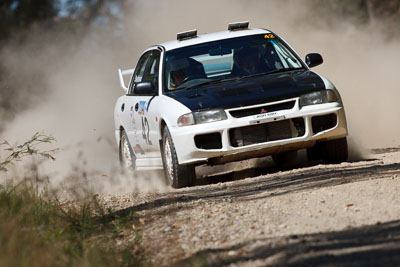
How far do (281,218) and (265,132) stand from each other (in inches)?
111

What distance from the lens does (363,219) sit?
7.34 metres

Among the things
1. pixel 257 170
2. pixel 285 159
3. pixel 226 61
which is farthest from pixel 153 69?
pixel 285 159

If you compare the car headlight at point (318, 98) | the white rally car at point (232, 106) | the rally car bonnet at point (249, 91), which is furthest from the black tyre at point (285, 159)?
the car headlight at point (318, 98)

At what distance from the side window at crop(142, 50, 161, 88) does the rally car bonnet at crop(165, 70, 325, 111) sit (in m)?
0.93

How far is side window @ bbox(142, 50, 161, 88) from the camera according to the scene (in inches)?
476

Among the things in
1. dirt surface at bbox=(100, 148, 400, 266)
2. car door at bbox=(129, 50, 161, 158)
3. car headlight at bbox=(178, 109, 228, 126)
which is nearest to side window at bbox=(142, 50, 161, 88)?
car door at bbox=(129, 50, 161, 158)

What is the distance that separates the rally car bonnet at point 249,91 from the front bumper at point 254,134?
Answer: 103 millimetres

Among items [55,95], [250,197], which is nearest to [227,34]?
[250,197]

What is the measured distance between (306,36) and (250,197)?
675 inches

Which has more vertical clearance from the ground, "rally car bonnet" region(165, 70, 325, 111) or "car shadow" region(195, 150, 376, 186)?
"rally car bonnet" region(165, 70, 325, 111)

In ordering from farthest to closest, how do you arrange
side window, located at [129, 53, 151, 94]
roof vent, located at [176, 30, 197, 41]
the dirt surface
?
side window, located at [129, 53, 151, 94] → roof vent, located at [176, 30, 197, 41] → the dirt surface

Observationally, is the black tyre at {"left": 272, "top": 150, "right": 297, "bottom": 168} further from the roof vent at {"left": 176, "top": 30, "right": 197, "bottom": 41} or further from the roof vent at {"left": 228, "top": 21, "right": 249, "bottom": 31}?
the roof vent at {"left": 176, "top": 30, "right": 197, "bottom": 41}

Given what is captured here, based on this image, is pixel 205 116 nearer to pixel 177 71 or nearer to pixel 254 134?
pixel 254 134

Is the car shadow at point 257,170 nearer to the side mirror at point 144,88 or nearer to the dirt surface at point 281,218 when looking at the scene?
the dirt surface at point 281,218
